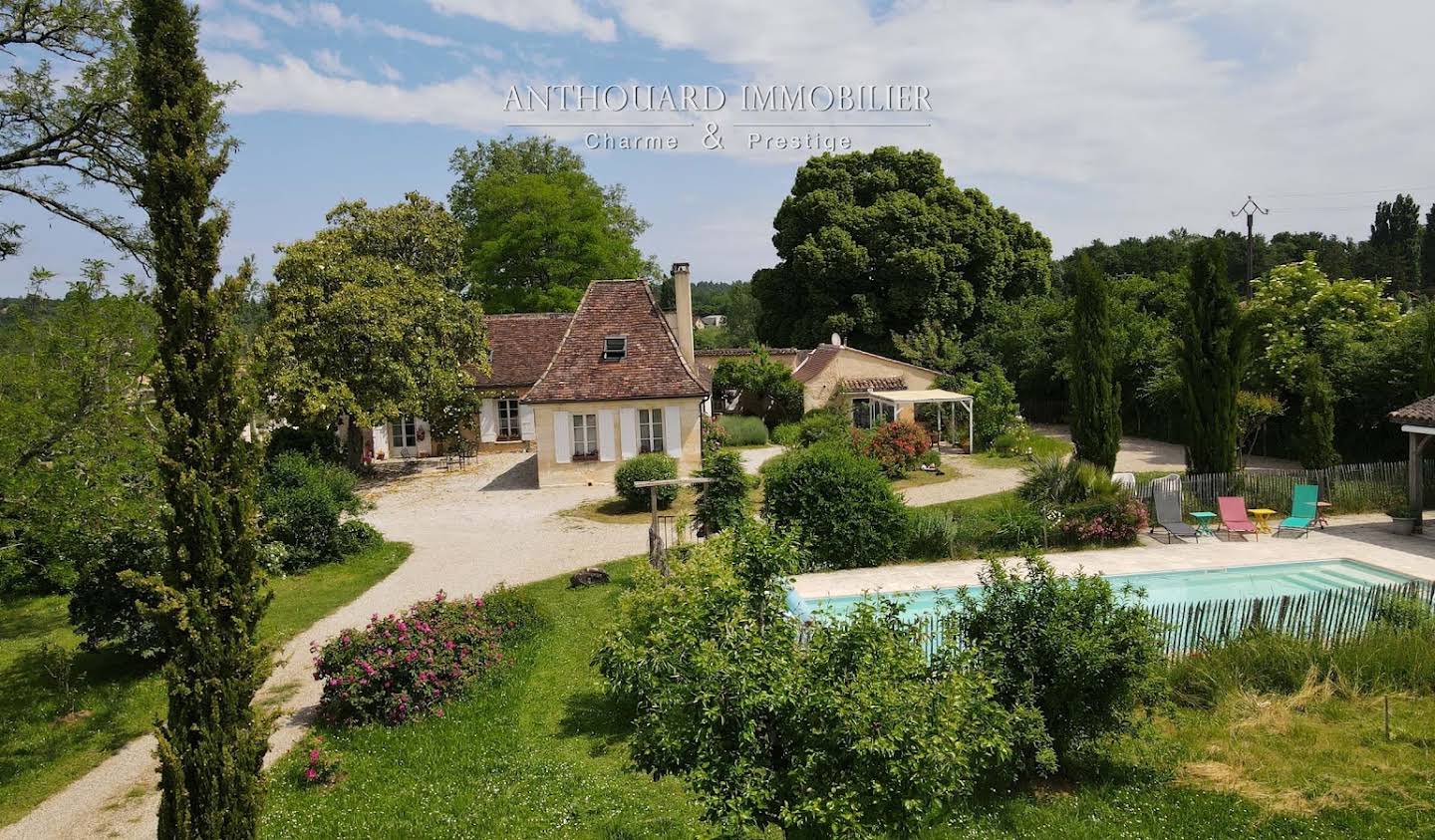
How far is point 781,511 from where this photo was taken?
15922mm

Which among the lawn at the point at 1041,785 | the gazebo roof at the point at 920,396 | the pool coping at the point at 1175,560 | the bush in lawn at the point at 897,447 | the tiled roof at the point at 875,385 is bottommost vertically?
the lawn at the point at 1041,785

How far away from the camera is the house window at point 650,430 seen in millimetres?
26578

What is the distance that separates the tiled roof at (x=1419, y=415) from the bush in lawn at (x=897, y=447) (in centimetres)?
1154

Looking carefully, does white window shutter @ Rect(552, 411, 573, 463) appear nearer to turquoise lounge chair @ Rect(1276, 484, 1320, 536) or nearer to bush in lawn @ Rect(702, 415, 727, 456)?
bush in lawn @ Rect(702, 415, 727, 456)

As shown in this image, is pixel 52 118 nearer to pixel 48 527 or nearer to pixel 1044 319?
pixel 48 527

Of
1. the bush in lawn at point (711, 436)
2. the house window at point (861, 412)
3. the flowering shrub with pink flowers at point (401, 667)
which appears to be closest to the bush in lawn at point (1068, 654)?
the flowering shrub with pink flowers at point (401, 667)

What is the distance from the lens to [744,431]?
111ft

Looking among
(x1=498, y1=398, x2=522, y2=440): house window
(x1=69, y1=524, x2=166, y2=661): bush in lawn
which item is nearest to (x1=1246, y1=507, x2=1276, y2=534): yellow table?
(x1=69, y1=524, x2=166, y2=661): bush in lawn

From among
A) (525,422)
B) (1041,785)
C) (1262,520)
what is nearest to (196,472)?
(1041,785)

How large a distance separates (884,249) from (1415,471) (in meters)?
27.1

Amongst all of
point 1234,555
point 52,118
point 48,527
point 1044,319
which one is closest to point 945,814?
point 48,527

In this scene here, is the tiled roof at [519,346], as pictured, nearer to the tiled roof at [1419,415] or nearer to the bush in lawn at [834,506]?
the bush in lawn at [834,506]

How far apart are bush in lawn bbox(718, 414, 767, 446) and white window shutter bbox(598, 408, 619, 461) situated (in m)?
7.33

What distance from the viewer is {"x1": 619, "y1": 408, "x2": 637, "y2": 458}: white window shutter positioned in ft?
86.9
